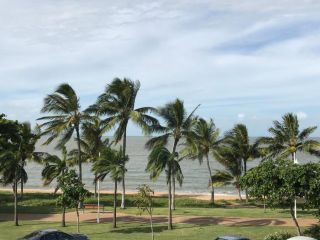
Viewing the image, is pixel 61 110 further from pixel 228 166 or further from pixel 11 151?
pixel 228 166

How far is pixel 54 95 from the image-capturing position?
3916 cm

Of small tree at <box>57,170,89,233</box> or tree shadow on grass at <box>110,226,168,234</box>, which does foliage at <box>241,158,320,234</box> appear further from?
small tree at <box>57,170,89,233</box>

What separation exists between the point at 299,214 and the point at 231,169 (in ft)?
44.8

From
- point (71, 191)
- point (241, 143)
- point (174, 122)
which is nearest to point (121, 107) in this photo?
point (174, 122)

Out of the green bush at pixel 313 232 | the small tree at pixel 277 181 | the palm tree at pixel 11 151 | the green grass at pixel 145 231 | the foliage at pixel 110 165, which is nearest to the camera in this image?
the small tree at pixel 277 181

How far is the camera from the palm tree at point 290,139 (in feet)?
139

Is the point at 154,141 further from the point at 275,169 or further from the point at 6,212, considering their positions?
the point at 6,212

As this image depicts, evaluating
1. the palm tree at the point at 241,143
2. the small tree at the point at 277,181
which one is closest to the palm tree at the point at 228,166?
the palm tree at the point at 241,143

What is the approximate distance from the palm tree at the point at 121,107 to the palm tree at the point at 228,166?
1682cm

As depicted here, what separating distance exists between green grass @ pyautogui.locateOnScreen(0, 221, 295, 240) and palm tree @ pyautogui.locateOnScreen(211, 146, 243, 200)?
1775cm

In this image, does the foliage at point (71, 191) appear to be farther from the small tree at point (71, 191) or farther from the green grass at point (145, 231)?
the green grass at point (145, 231)

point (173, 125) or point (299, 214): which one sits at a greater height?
point (173, 125)

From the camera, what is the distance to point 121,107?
117 ft

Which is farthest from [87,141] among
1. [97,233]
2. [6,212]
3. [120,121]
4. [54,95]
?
[97,233]
